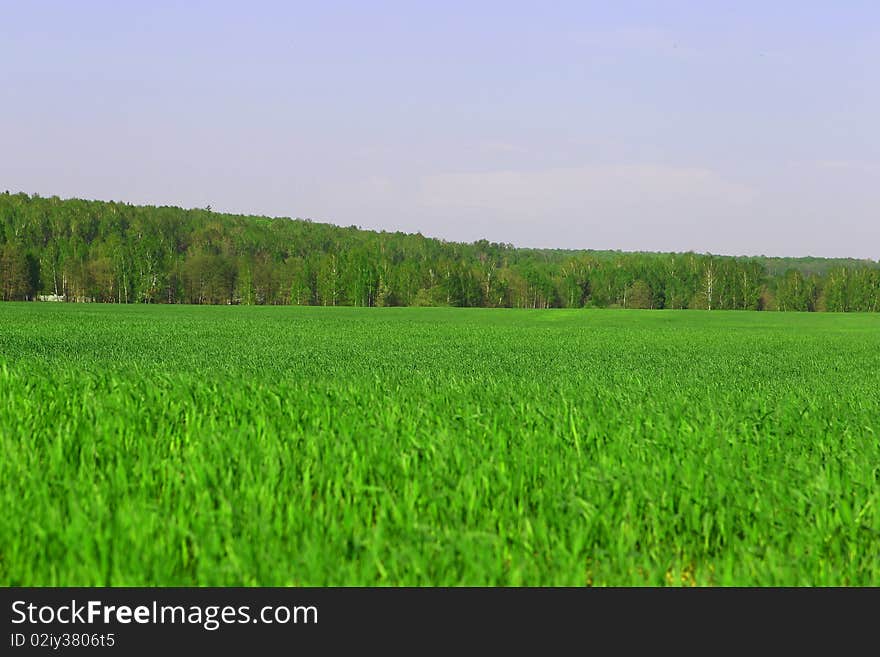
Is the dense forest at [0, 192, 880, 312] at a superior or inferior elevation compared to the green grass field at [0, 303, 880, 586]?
superior

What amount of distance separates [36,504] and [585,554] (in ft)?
13.7

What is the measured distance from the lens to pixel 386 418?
370 inches

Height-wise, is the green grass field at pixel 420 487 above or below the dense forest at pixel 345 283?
below

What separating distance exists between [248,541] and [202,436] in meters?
2.93

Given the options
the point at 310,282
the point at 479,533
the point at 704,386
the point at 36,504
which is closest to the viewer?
the point at 479,533

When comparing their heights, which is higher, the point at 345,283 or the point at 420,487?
the point at 345,283

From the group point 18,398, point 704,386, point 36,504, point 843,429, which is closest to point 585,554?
point 36,504

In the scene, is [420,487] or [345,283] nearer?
[420,487]

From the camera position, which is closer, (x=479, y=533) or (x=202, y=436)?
(x=479, y=533)

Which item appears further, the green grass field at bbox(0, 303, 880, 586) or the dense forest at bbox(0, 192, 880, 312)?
the dense forest at bbox(0, 192, 880, 312)

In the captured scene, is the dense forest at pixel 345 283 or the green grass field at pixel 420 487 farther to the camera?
the dense forest at pixel 345 283
